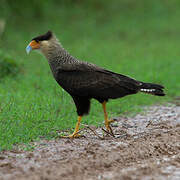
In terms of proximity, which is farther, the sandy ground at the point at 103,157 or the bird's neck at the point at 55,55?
the bird's neck at the point at 55,55

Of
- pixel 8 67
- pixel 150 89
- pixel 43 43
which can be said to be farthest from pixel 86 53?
pixel 150 89

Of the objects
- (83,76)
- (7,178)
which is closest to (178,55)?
(83,76)

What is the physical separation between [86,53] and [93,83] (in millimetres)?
7810

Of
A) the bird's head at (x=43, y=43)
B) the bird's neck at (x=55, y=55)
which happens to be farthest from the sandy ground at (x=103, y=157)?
the bird's head at (x=43, y=43)

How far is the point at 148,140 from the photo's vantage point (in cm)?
570

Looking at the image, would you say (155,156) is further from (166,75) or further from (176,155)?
(166,75)

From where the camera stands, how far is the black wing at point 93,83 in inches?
235

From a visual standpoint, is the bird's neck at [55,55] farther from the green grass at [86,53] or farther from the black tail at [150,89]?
the black tail at [150,89]

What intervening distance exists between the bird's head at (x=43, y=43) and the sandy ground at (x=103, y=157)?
1422 millimetres

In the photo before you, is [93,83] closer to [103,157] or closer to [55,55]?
[55,55]

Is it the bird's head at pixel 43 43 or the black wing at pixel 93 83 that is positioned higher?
the bird's head at pixel 43 43

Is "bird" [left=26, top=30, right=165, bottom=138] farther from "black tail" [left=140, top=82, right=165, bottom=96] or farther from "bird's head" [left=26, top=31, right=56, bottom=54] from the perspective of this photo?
"bird's head" [left=26, top=31, right=56, bottom=54]

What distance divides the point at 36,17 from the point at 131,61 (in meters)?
6.64

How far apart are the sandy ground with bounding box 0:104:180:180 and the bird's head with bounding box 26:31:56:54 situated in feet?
4.66
